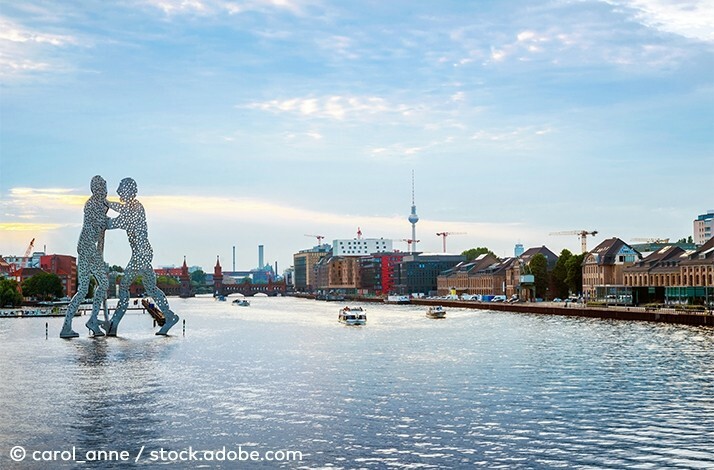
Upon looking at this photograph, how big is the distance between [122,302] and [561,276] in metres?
104

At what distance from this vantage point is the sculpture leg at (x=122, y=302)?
7532 centimetres

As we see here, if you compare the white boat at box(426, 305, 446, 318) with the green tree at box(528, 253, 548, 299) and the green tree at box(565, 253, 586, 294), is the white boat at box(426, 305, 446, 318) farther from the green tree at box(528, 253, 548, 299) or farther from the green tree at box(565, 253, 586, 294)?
the green tree at box(528, 253, 548, 299)

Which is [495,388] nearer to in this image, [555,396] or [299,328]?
[555,396]

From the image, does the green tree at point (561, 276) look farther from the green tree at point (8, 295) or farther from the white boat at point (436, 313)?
the green tree at point (8, 295)

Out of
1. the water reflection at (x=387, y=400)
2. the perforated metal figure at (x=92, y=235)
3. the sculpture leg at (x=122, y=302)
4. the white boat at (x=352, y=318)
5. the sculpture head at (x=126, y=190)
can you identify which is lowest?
the water reflection at (x=387, y=400)

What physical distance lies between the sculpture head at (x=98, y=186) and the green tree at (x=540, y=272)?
111656 millimetres

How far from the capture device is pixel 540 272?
17388 cm

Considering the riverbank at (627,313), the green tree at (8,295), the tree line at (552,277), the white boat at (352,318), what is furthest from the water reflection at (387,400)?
the green tree at (8,295)

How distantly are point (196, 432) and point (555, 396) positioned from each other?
52.2 ft

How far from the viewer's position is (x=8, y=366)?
56.9 metres

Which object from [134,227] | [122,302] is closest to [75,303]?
[122,302]

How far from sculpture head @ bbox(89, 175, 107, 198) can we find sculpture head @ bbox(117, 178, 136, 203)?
2.06 meters

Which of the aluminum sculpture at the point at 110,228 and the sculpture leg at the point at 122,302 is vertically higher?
the aluminum sculpture at the point at 110,228

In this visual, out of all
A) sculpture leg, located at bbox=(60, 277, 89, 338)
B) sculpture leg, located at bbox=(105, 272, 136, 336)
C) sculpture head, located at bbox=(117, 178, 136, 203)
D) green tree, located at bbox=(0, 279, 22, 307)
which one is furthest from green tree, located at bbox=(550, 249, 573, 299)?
sculpture head, located at bbox=(117, 178, 136, 203)
